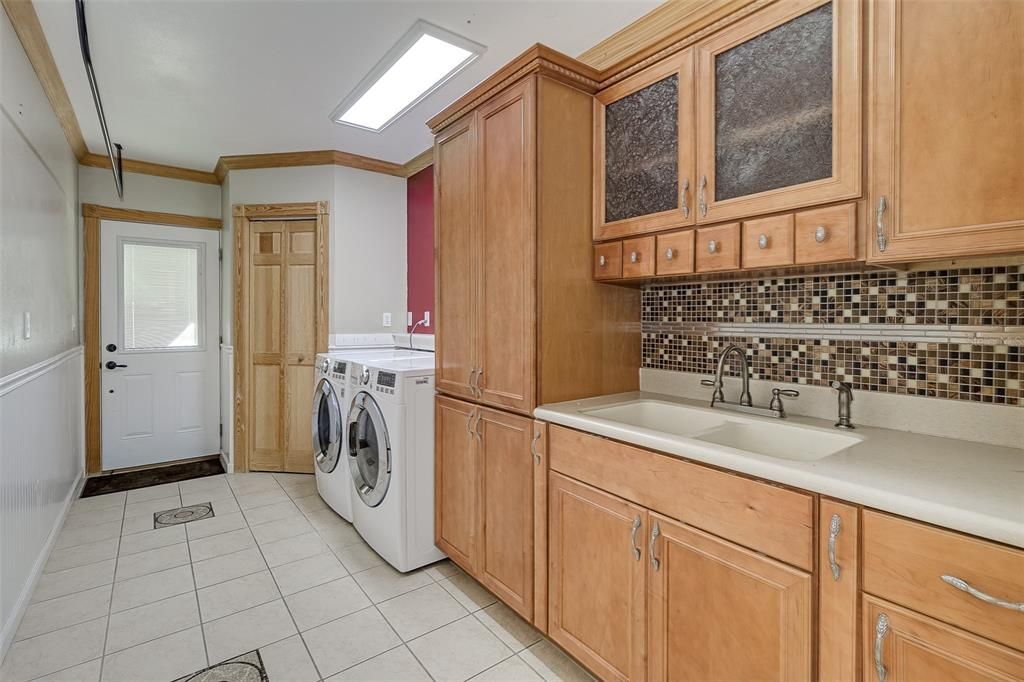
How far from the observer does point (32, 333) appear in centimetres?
235

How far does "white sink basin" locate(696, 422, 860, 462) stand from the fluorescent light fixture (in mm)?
2090

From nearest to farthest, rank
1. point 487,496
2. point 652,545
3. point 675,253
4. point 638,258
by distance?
point 652,545 < point 675,253 < point 638,258 < point 487,496

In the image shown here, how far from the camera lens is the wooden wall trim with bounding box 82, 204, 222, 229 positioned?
393cm

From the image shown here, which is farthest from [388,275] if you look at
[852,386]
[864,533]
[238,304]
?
[864,533]

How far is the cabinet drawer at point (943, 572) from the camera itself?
0.84 metres

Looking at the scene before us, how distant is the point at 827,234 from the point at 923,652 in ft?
3.30

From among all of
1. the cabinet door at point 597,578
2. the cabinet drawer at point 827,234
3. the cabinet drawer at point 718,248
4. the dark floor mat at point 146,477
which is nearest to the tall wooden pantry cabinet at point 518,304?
the cabinet door at point 597,578

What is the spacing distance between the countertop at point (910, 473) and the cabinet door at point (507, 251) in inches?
21.1

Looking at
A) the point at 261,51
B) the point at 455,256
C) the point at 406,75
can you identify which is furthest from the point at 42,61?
the point at 455,256

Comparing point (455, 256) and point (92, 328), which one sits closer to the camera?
point (455, 256)

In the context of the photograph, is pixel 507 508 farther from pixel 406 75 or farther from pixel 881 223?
pixel 406 75

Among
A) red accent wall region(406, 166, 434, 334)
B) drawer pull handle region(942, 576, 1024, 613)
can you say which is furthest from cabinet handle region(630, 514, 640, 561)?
red accent wall region(406, 166, 434, 334)

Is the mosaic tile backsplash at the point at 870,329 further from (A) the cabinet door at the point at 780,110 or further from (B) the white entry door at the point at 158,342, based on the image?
(B) the white entry door at the point at 158,342

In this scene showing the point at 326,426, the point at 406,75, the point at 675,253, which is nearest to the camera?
the point at 675,253
